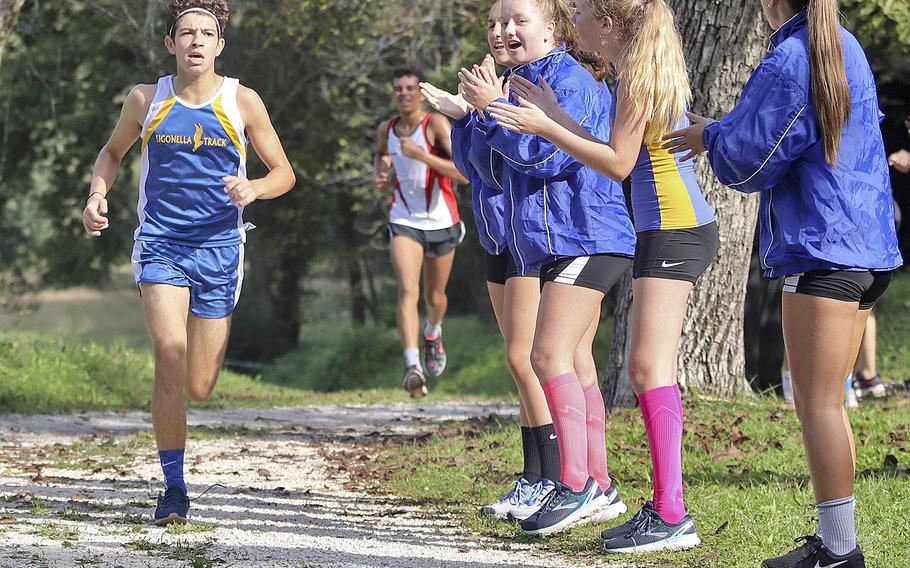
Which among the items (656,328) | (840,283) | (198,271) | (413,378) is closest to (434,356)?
(413,378)

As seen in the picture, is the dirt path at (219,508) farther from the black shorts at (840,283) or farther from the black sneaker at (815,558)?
the black shorts at (840,283)

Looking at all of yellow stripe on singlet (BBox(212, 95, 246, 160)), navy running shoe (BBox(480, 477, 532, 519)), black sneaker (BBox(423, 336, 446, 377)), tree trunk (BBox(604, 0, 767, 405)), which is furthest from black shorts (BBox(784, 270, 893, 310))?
black sneaker (BBox(423, 336, 446, 377))

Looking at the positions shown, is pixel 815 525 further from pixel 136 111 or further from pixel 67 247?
pixel 67 247

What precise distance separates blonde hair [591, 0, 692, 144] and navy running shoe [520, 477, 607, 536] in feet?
5.07

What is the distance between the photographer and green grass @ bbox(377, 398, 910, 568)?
193 inches

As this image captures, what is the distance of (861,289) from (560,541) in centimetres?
179

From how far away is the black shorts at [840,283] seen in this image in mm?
3943

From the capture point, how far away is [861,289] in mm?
3969

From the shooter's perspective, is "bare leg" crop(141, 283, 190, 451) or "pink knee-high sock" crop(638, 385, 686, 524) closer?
"pink knee-high sock" crop(638, 385, 686, 524)

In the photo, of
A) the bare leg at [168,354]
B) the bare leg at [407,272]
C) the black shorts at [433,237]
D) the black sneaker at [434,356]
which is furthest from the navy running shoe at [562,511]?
the black sneaker at [434,356]

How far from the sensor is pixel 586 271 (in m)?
5.02

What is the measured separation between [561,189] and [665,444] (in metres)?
1.15

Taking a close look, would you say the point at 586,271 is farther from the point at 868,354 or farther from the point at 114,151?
the point at 868,354

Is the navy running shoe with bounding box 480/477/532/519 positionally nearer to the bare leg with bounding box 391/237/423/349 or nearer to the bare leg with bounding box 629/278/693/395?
the bare leg with bounding box 629/278/693/395
